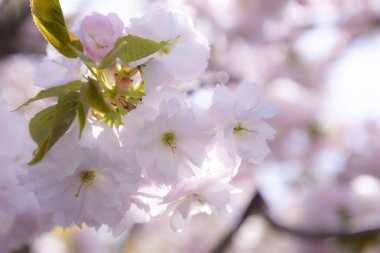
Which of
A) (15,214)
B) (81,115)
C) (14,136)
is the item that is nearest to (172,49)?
(81,115)

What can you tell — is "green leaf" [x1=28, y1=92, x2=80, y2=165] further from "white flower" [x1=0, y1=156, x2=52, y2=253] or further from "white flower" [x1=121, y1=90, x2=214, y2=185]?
"white flower" [x1=0, y1=156, x2=52, y2=253]

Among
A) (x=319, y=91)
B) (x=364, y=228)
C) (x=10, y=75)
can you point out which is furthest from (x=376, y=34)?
(x=10, y=75)

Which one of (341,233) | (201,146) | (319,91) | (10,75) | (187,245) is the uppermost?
(201,146)

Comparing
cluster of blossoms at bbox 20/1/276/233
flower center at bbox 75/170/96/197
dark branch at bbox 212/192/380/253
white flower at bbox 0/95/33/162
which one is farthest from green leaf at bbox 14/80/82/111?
dark branch at bbox 212/192/380/253

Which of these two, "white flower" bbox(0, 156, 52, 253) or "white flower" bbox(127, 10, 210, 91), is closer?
"white flower" bbox(127, 10, 210, 91)

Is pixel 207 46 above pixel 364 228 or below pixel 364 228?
above

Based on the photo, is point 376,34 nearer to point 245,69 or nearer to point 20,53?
point 245,69

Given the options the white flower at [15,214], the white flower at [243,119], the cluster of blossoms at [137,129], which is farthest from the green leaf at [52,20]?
the white flower at [15,214]
